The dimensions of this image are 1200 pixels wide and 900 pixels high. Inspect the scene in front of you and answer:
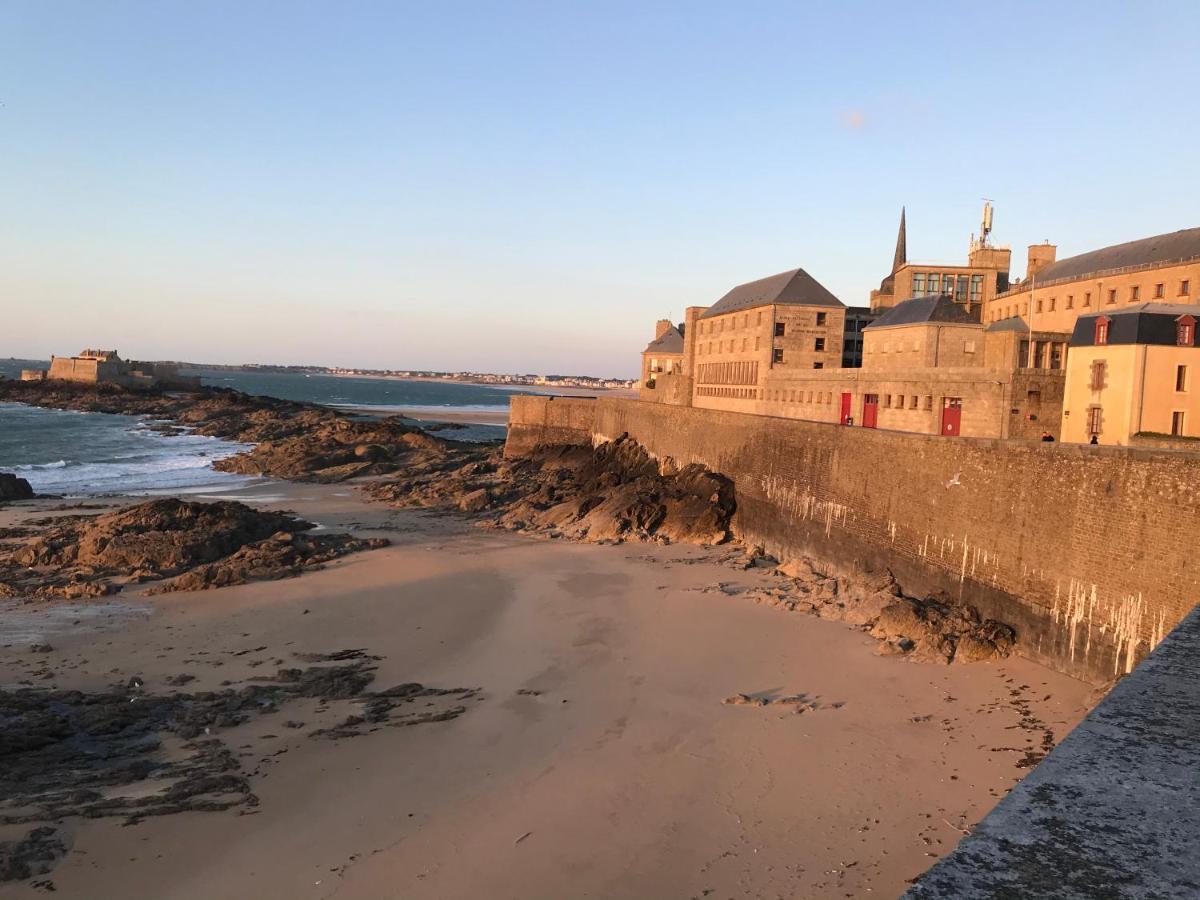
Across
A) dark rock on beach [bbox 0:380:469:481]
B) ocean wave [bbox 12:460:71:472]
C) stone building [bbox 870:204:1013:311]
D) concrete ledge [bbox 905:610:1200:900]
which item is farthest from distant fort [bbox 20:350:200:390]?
concrete ledge [bbox 905:610:1200:900]

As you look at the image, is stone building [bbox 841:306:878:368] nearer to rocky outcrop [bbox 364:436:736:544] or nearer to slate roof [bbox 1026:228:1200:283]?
slate roof [bbox 1026:228:1200:283]

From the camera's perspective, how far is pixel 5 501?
29.7 m

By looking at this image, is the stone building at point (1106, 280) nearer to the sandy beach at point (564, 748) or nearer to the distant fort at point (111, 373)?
the sandy beach at point (564, 748)

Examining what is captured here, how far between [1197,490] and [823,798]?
6509mm

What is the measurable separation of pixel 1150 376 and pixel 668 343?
133 feet

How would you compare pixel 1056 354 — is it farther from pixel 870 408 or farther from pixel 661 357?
pixel 661 357

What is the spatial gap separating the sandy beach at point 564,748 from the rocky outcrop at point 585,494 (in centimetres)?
690

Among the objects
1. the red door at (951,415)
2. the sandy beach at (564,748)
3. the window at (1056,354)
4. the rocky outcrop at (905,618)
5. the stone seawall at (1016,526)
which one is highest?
the window at (1056,354)

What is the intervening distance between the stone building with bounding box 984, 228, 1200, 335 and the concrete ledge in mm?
25793

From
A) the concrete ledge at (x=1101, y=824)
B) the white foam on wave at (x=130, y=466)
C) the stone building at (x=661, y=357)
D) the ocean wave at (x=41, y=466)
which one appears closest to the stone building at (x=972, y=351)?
the stone building at (x=661, y=357)

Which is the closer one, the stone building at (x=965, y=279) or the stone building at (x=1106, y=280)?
the stone building at (x=1106, y=280)

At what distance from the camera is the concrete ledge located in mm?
2807

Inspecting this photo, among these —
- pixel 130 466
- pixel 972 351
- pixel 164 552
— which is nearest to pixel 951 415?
pixel 972 351

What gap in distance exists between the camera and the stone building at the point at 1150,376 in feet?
60.5
